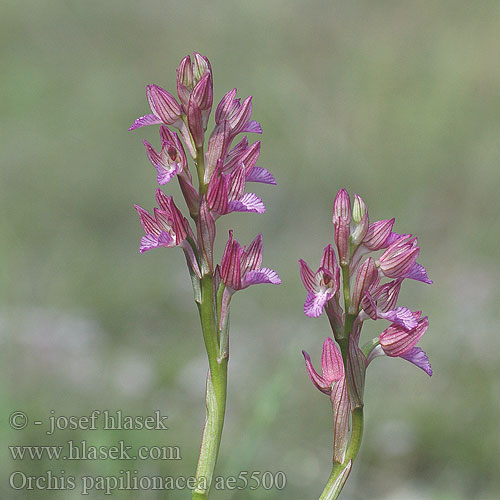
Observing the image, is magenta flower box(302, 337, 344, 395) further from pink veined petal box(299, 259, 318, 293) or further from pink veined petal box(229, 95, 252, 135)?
pink veined petal box(229, 95, 252, 135)

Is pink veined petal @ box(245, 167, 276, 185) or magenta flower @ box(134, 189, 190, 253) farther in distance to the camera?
pink veined petal @ box(245, 167, 276, 185)

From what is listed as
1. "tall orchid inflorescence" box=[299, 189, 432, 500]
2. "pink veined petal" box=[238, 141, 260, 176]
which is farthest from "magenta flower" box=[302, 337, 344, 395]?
"pink veined petal" box=[238, 141, 260, 176]

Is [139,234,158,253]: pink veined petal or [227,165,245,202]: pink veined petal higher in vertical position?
[227,165,245,202]: pink veined petal

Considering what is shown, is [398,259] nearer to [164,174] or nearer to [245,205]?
[245,205]

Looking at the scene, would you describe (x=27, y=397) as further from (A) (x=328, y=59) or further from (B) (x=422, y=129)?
(A) (x=328, y=59)

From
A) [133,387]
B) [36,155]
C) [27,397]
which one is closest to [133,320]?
[133,387]

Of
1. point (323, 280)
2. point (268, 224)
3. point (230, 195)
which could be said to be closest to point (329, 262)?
point (323, 280)

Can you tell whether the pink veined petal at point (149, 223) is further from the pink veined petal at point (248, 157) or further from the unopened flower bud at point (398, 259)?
the unopened flower bud at point (398, 259)
